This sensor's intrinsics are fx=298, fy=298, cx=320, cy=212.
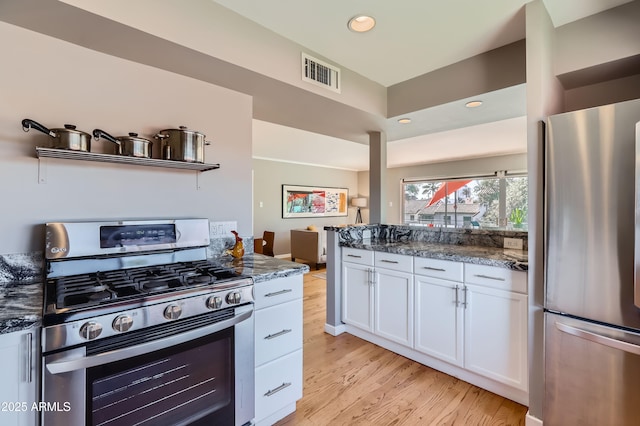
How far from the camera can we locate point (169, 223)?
6.11ft

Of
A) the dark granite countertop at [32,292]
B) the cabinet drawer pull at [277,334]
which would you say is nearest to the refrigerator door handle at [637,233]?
the dark granite countertop at [32,292]

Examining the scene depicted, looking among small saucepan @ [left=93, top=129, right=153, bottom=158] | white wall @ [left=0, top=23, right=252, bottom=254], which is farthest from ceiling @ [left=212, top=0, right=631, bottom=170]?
small saucepan @ [left=93, top=129, right=153, bottom=158]

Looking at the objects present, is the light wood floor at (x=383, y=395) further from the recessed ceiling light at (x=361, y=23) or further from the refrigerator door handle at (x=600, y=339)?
the recessed ceiling light at (x=361, y=23)

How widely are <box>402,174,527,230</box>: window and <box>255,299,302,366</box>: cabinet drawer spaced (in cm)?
524

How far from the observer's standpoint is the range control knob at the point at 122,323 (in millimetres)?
1137

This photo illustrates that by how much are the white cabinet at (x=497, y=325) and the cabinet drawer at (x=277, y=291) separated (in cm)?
120

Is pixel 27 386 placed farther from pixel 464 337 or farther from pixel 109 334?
pixel 464 337

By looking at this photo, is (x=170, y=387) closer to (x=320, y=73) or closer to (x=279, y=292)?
(x=279, y=292)

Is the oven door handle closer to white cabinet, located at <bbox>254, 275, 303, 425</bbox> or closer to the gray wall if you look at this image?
white cabinet, located at <bbox>254, 275, 303, 425</bbox>

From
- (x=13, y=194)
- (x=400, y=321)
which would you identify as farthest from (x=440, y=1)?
(x=13, y=194)

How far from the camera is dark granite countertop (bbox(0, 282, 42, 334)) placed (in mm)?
1001

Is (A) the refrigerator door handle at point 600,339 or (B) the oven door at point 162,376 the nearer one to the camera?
(B) the oven door at point 162,376

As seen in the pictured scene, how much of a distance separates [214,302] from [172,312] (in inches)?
7.3

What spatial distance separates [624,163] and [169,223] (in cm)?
238
